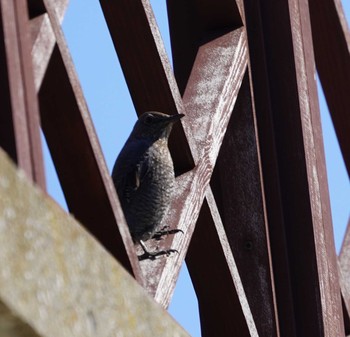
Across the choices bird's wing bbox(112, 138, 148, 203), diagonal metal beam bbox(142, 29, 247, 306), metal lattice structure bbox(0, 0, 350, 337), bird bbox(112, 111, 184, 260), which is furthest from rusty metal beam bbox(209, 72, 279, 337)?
bird's wing bbox(112, 138, 148, 203)

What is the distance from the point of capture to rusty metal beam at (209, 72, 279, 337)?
4586 mm

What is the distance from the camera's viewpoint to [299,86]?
4.80m

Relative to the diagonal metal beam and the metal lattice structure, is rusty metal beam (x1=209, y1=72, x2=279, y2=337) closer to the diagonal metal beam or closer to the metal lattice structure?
the metal lattice structure

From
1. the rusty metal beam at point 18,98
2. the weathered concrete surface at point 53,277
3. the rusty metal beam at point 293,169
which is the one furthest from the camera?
the rusty metal beam at point 293,169

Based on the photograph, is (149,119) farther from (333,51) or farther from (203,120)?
(203,120)

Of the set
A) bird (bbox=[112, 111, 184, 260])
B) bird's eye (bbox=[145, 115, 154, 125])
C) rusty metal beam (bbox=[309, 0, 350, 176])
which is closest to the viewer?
bird (bbox=[112, 111, 184, 260])

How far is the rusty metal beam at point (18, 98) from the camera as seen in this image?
2.70m

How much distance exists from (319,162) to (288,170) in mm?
136

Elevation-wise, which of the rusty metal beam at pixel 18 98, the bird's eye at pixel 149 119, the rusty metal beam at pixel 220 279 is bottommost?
the rusty metal beam at pixel 220 279

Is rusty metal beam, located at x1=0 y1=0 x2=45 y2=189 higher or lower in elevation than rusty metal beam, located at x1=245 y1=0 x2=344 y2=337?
higher

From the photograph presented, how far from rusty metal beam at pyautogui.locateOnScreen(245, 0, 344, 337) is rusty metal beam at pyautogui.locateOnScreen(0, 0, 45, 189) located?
6.36ft

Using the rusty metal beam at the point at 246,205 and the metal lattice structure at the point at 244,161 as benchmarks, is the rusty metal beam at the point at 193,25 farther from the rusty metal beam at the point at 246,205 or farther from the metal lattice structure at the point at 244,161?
the rusty metal beam at the point at 246,205

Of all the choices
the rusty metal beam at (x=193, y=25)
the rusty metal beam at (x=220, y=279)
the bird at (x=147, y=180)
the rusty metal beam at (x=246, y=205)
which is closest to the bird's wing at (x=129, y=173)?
the bird at (x=147, y=180)

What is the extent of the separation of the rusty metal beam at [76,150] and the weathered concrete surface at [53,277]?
1.70 feet
